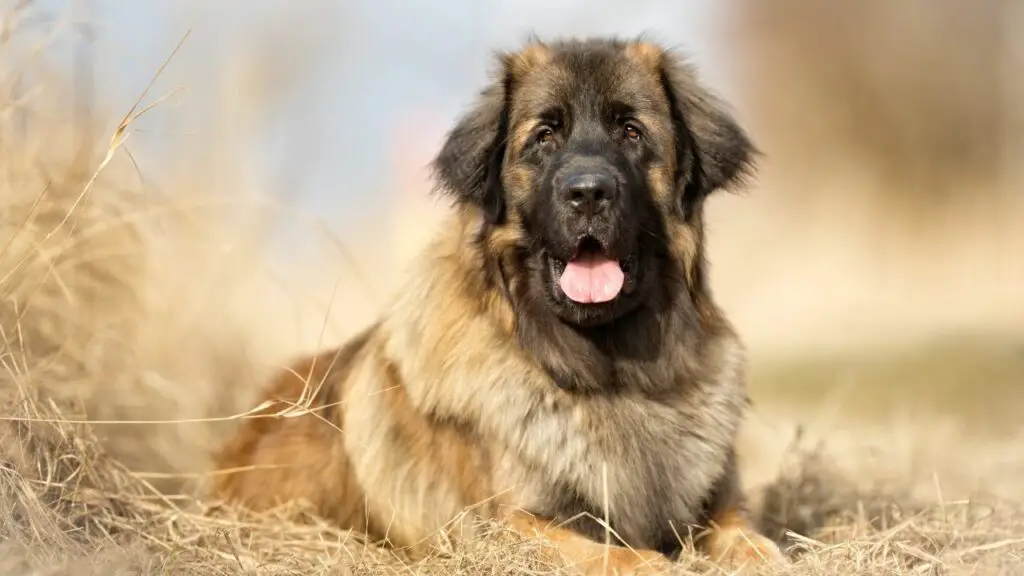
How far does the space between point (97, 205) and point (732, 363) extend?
3135 millimetres

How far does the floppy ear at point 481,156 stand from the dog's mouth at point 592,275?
15.1 inches

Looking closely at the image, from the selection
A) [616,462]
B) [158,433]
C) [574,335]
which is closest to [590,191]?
[574,335]

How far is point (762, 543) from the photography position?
12.0 ft

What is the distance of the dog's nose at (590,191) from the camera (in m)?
3.52

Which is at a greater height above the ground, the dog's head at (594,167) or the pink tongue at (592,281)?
the dog's head at (594,167)

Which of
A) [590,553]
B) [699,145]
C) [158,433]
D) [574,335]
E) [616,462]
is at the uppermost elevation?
[699,145]

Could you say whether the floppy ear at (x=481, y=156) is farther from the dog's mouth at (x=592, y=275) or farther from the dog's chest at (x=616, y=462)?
the dog's chest at (x=616, y=462)

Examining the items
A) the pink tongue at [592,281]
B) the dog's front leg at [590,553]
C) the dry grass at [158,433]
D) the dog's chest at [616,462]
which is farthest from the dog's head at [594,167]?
the dry grass at [158,433]

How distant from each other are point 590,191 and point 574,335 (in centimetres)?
59

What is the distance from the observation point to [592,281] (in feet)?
12.1

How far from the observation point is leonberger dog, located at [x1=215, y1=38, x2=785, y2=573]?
3686 millimetres

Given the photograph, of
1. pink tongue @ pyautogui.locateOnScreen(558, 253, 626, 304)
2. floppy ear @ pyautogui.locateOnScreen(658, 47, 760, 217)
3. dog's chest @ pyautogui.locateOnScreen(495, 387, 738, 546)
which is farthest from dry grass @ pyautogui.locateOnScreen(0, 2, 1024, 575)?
floppy ear @ pyautogui.locateOnScreen(658, 47, 760, 217)

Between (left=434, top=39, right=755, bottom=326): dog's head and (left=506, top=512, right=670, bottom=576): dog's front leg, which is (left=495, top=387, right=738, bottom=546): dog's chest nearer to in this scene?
(left=506, top=512, right=670, bottom=576): dog's front leg

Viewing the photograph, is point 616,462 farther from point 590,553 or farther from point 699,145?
point 699,145
